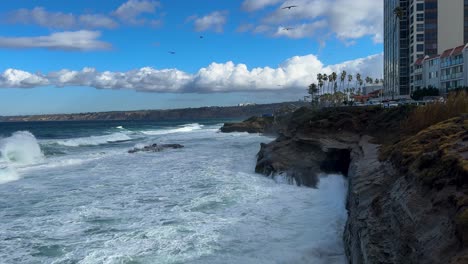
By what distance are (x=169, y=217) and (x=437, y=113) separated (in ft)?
40.9

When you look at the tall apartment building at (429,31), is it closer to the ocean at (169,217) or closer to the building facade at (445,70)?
the building facade at (445,70)

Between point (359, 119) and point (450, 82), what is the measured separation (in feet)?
121

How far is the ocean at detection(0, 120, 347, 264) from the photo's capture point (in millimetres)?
10617

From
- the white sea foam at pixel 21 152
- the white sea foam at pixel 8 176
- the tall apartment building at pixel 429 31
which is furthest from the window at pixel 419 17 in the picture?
the white sea foam at pixel 8 176

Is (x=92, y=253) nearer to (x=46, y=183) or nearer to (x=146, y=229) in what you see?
(x=146, y=229)

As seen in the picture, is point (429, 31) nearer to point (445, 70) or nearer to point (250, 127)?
point (445, 70)

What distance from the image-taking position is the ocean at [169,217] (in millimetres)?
10617

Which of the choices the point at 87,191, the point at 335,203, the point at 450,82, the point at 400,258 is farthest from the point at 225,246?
the point at 450,82

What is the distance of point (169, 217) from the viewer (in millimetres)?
13969

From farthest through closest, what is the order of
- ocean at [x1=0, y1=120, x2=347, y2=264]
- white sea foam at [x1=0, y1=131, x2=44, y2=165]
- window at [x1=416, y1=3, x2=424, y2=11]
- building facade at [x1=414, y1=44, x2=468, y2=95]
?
window at [x1=416, y1=3, x2=424, y2=11], building facade at [x1=414, y1=44, x2=468, y2=95], white sea foam at [x1=0, y1=131, x2=44, y2=165], ocean at [x1=0, y1=120, x2=347, y2=264]

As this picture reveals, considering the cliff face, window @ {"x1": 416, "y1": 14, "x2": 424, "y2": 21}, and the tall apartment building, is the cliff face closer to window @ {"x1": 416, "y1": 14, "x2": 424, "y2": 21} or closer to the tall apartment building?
the tall apartment building

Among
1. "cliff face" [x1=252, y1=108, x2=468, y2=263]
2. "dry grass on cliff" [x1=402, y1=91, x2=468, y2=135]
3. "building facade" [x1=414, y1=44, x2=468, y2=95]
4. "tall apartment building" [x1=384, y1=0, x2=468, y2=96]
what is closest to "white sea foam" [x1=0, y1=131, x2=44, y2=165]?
"dry grass on cliff" [x1=402, y1=91, x2=468, y2=135]

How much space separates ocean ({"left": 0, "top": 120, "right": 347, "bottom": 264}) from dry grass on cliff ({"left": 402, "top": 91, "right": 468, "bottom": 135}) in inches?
162

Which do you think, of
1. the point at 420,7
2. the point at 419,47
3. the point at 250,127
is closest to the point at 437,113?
the point at 250,127
